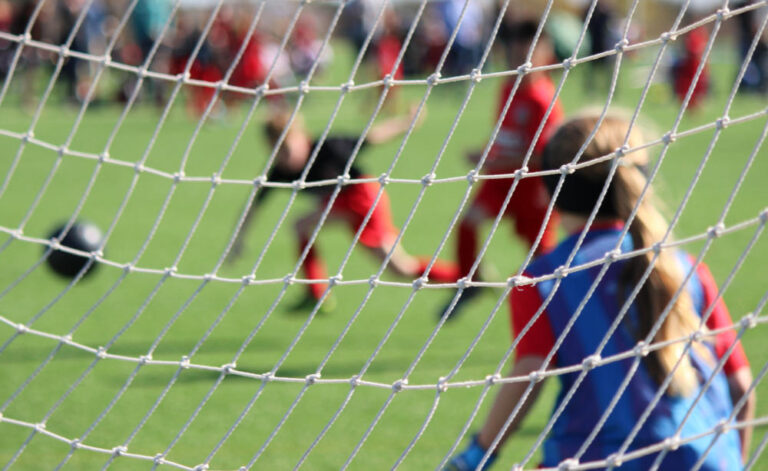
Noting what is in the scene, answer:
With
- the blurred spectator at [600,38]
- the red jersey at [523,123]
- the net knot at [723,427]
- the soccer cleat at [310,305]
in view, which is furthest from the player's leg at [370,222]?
the blurred spectator at [600,38]

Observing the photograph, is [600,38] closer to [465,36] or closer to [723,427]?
[465,36]

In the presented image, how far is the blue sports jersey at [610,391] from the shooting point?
1.99 metres

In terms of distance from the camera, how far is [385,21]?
1780 centimetres

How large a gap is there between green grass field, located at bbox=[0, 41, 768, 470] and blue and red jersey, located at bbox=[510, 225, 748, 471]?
1.04 ft

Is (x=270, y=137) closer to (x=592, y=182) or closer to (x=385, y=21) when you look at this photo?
(x=592, y=182)

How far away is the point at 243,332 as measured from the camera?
16.4ft

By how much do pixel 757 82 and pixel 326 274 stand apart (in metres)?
11.8

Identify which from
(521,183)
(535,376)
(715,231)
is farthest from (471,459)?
(521,183)

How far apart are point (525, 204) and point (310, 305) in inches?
50.9

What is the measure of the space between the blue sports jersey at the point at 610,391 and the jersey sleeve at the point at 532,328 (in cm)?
1

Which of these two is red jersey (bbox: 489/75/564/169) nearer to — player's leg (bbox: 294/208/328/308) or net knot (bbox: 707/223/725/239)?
player's leg (bbox: 294/208/328/308)

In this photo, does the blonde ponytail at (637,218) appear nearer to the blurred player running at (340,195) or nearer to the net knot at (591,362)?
the net knot at (591,362)

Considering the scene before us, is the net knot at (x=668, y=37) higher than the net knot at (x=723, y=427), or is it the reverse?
the net knot at (x=668, y=37)

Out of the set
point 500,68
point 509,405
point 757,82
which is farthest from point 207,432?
point 500,68
